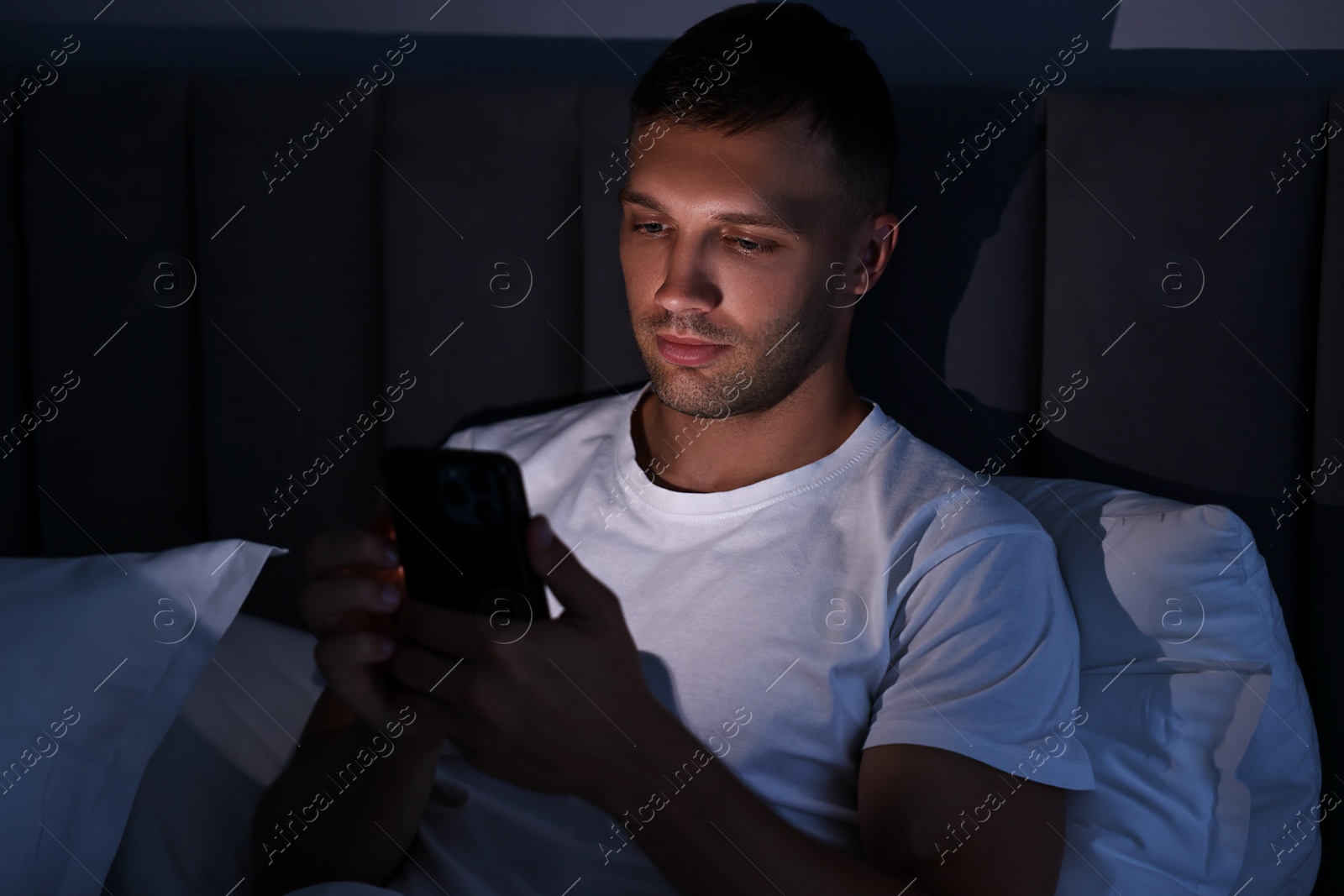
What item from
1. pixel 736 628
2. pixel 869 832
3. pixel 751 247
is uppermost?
pixel 751 247

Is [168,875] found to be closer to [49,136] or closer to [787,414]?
[787,414]

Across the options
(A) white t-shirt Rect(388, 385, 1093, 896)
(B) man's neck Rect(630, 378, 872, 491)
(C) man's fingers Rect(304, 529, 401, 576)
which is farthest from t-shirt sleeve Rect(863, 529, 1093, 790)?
(C) man's fingers Rect(304, 529, 401, 576)

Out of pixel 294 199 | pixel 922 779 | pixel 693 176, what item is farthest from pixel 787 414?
pixel 294 199

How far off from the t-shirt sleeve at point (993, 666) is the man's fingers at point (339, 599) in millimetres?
402

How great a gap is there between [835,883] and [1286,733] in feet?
1.41

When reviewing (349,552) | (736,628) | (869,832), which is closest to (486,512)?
(349,552)

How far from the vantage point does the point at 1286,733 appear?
797 millimetres

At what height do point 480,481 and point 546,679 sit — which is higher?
point 480,481

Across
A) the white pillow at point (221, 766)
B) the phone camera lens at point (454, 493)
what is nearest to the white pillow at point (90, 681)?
the white pillow at point (221, 766)

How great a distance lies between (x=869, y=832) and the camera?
0.71 meters

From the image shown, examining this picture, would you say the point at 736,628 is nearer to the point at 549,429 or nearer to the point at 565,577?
the point at 565,577

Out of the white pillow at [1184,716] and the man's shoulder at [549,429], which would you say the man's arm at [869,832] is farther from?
the man's shoulder at [549,429]

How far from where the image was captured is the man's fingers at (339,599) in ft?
2.30

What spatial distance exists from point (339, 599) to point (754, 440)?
A: 43cm
